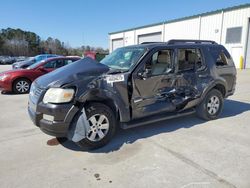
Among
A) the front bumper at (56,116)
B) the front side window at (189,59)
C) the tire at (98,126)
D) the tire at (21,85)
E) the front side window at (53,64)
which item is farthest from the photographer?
the front side window at (53,64)

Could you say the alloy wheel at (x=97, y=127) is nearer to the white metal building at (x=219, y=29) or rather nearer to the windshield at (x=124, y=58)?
the windshield at (x=124, y=58)

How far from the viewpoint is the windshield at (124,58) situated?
432cm

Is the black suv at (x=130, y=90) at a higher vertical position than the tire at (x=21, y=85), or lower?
higher

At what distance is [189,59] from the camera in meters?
5.04

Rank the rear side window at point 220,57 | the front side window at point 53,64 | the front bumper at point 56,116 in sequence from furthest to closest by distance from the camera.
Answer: the front side window at point 53,64, the rear side window at point 220,57, the front bumper at point 56,116

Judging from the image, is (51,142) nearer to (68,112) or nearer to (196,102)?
(68,112)

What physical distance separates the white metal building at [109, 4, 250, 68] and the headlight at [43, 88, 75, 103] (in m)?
20.6

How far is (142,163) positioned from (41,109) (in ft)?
5.97

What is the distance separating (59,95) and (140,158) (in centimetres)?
161

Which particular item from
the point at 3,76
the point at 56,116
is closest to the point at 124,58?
the point at 56,116

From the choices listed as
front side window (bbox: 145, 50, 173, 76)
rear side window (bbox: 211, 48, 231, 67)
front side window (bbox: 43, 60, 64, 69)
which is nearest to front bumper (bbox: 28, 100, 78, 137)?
front side window (bbox: 145, 50, 173, 76)

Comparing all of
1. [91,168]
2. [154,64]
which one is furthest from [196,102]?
[91,168]

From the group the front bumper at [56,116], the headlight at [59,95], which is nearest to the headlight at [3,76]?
the front bumper at [56,116]

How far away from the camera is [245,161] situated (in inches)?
131
